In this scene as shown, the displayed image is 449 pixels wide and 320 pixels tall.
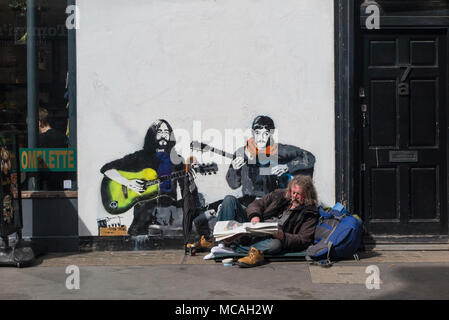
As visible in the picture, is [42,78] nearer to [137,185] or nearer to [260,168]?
[137,185]

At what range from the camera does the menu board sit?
7.31m

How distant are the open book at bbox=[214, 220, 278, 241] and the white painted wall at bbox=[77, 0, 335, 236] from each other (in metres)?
0.84

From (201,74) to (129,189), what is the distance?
1.76 metres

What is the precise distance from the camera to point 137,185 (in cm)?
800

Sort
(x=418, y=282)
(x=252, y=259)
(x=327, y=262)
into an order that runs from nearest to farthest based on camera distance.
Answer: (x=418, y=282) < (x=252, y=259) < (x=327, y=262)

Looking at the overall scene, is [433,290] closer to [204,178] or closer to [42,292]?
[204,178]

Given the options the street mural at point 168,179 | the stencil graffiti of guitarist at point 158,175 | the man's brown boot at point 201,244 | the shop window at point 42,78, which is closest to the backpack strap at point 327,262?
the street mural at point 168,179

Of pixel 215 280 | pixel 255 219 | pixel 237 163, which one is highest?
pixel 237 163

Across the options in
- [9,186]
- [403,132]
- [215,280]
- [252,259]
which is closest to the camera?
[215,280]

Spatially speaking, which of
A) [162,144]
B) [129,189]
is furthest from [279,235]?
[129,189]

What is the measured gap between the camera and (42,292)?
5.96m

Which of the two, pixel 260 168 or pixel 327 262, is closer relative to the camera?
pixel 327 262

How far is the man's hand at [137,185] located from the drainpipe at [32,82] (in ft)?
4.13

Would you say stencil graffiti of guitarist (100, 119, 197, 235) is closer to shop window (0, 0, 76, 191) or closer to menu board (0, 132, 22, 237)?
shop window (0, 0, 76, 191)
